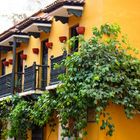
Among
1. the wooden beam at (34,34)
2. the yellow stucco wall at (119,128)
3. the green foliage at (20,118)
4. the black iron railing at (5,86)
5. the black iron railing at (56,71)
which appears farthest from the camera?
the black iron railing at (5,86)

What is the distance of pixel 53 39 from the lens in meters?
22.9

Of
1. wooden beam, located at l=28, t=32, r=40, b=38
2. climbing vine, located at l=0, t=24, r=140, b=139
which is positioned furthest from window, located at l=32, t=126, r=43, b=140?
climbing vine, located at l=0, t=24, r=140, b=139

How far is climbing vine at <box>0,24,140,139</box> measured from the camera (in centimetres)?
1741

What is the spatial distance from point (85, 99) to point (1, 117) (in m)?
8.58

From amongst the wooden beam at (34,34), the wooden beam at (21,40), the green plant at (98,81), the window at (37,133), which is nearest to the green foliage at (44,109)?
the green plant at (98,81)

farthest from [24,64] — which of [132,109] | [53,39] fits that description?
[132,109]

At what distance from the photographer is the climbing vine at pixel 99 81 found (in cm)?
1741

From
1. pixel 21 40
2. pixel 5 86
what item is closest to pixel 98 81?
pixel 21 40

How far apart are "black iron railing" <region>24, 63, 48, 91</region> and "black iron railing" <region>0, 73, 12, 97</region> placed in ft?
6.95

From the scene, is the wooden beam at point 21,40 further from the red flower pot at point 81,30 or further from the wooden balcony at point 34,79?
the red flower pot at point 81,30

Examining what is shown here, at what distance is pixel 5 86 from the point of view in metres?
25.6

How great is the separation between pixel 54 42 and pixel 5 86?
4.10m

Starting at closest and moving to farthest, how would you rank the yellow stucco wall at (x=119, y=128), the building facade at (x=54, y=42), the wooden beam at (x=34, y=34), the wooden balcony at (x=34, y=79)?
the yellow stucco wall at (x=119, y=128) < the building facade at (x=54, y=42) < the wooden balcony at (x=34, y=79) < the wooden beam at (x=34, y=34)

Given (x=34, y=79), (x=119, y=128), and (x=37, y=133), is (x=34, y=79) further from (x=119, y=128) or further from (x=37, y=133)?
(x=119, y=128)
